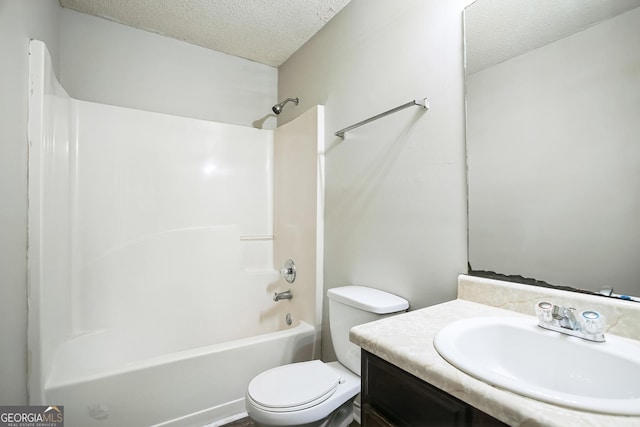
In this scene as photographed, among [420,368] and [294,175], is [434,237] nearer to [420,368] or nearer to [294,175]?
[420,368]

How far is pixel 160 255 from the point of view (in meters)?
2.02

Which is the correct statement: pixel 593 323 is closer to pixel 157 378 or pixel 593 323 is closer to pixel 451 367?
pixel 451 367

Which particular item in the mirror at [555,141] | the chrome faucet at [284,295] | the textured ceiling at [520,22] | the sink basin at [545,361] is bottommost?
the chrome faucet at [284,295]

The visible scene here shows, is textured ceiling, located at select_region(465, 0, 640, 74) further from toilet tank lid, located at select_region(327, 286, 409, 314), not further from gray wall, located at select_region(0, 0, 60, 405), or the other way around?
gray wall, located at select_region(0, 0, 60, 405)

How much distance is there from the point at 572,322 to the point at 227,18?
236cm

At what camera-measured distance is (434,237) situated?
1229 mm

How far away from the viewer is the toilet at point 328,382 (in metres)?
1.10

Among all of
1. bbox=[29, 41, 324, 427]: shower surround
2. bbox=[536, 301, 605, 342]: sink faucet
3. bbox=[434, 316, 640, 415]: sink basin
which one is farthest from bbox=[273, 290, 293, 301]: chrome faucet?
bbox=[536, 301, 605, 342]: sink faucet

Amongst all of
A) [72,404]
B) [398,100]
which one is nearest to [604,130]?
[398,100]

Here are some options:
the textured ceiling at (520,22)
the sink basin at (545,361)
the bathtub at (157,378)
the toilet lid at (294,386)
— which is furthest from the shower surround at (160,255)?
the sink basin at (545,361)

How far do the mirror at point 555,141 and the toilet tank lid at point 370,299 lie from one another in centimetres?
36

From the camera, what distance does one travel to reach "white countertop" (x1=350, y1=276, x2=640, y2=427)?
45 centimetres

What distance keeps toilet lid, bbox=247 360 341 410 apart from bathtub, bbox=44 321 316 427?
1.25ft

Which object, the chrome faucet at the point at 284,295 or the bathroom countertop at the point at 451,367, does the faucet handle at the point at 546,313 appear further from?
the chrome faucet at the point at 284,295
